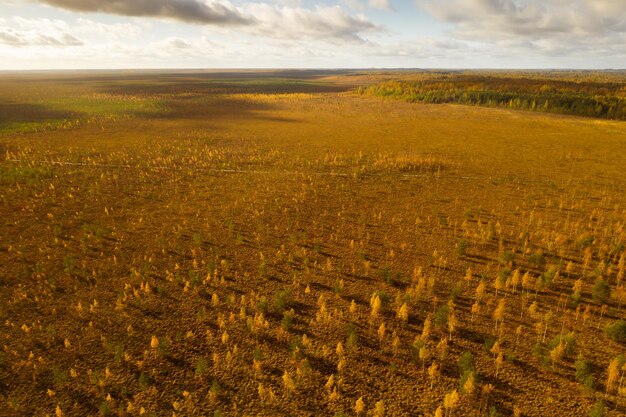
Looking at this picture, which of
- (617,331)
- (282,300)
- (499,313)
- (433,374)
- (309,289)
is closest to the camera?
(433,374)

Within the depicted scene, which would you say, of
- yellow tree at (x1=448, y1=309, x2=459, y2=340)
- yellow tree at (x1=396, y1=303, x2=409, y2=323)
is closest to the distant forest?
yellow tree at (x1=448, y1=309, x2=459, y2=340)

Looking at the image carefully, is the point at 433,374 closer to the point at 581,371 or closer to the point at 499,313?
the point at 499,313

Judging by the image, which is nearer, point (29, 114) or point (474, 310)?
point (474, 310)

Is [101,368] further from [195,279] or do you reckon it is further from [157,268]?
[157,268]

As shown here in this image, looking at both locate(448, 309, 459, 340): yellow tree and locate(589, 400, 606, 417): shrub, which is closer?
locate(589, 400, 606, 417): shrub

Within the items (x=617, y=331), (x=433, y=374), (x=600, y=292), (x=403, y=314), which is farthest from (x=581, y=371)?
(x=403, y=314)

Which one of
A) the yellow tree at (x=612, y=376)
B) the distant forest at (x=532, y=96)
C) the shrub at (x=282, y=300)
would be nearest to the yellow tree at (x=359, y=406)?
the shrub at (x=282, y=300)

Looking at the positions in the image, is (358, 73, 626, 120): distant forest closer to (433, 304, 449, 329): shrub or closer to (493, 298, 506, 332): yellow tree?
(493, 298, 506, 332): yellow tree

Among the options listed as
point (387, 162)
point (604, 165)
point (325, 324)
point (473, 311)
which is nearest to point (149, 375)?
point (325, 324)

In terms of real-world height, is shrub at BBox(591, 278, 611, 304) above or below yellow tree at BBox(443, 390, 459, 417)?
above

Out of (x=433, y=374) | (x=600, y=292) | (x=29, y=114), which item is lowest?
(x=433, y=374)
